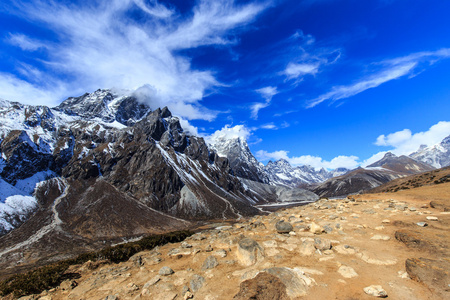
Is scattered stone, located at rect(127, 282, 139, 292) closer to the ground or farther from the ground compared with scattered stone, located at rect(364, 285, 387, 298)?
farther from the ground

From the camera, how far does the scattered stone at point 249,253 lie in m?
10.9

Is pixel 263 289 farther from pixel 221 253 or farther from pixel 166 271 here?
pixel 166 271

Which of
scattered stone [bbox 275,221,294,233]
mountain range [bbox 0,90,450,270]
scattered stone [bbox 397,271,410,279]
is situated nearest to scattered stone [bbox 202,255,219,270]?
scattered stone [bbox 275,221,294,233]

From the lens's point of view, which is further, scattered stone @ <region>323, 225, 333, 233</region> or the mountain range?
the mountain range

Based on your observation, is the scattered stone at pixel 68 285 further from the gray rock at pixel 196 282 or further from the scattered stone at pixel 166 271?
the gray rock at pixel 196 282

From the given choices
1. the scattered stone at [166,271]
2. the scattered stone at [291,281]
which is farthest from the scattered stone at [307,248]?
the scattered stone at [166,271]

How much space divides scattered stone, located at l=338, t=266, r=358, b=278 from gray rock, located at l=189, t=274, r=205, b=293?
624 cm

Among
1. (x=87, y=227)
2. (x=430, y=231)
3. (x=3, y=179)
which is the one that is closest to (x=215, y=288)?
(x=430, y=231)

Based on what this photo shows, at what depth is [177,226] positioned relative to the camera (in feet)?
433

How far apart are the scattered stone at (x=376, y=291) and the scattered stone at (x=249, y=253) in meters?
4.88

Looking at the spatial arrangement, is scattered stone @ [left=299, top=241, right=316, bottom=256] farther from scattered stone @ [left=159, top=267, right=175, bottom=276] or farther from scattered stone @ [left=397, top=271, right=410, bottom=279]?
scattered stone @ [left=159, top=267, right=175, bottom=276]

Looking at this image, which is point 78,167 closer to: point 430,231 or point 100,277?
point 100,277

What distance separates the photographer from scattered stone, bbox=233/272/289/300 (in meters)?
7.67

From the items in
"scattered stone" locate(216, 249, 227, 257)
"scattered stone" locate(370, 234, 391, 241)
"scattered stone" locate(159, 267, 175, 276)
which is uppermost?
"scattered stone" locate(216, 249, 227, 257)
